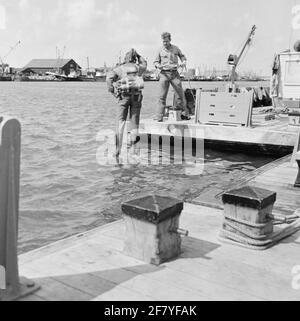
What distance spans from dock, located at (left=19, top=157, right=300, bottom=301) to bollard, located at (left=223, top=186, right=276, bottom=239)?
0.20 m

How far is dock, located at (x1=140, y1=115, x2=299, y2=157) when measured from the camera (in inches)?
436

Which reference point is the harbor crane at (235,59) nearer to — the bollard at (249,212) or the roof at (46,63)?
the bollard at (249,212)

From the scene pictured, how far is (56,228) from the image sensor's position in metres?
6.89

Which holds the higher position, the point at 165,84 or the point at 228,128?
the point at 165,84

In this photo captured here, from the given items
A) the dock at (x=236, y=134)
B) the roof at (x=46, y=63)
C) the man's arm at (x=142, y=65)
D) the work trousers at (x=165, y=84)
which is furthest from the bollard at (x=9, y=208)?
the roof at (x=46, y=63)

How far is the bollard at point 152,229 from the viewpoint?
4.05 meters

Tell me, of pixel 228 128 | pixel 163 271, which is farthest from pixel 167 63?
pixel 163 271

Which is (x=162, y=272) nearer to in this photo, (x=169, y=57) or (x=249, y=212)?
(x=249, y=212)

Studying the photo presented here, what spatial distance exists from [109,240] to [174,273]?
3.24 ft

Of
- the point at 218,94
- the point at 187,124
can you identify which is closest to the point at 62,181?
the point at 187,124

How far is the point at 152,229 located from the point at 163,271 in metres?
0.37

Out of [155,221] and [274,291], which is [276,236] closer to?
[274,291]

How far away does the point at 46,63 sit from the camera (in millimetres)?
181625

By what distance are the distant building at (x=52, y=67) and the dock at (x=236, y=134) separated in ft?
544
